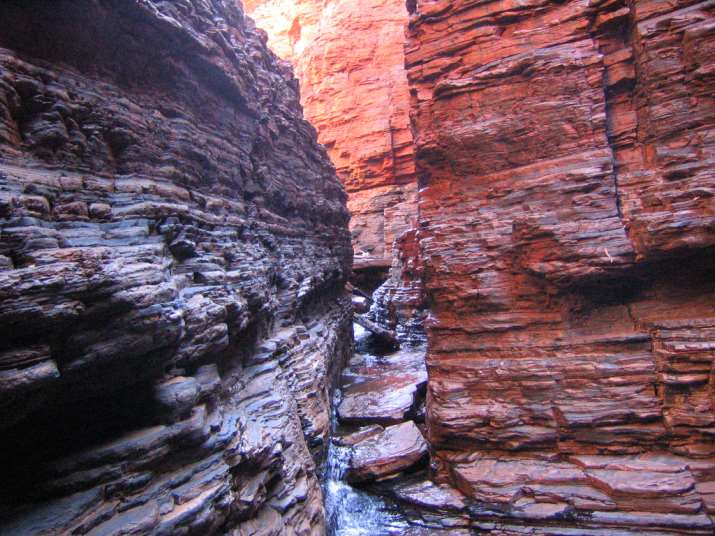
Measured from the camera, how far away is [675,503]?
20.8 feet

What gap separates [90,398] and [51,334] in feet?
3.28

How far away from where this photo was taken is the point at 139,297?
14.2 ft

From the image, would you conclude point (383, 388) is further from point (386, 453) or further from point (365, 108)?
point (365, 108)

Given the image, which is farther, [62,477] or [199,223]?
[199,223]

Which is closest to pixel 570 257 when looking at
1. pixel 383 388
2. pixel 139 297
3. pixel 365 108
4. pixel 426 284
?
pixel 426 284

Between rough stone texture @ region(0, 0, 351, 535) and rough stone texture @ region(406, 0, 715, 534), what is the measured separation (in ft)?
11.3

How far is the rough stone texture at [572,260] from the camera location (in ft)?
22.7

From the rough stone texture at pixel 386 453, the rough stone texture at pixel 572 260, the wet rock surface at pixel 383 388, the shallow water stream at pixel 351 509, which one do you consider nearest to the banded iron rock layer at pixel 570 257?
the rough stone texture at pixel 572 260

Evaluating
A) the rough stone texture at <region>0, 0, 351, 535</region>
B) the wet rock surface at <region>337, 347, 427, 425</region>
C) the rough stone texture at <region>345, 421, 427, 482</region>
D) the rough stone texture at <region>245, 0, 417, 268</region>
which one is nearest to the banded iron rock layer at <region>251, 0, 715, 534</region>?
the rough stone texture at <region>345, 421, 427, 482</region>

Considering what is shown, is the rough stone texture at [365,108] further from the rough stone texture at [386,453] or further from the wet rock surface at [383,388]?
the rough stone texture at [386,453]

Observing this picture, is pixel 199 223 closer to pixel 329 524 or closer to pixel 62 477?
pixel 62 477

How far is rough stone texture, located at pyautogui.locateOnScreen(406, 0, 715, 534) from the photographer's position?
6.91 metres

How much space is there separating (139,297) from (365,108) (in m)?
31.9

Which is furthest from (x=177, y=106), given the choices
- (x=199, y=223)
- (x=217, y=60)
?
(x=199, y=223)
